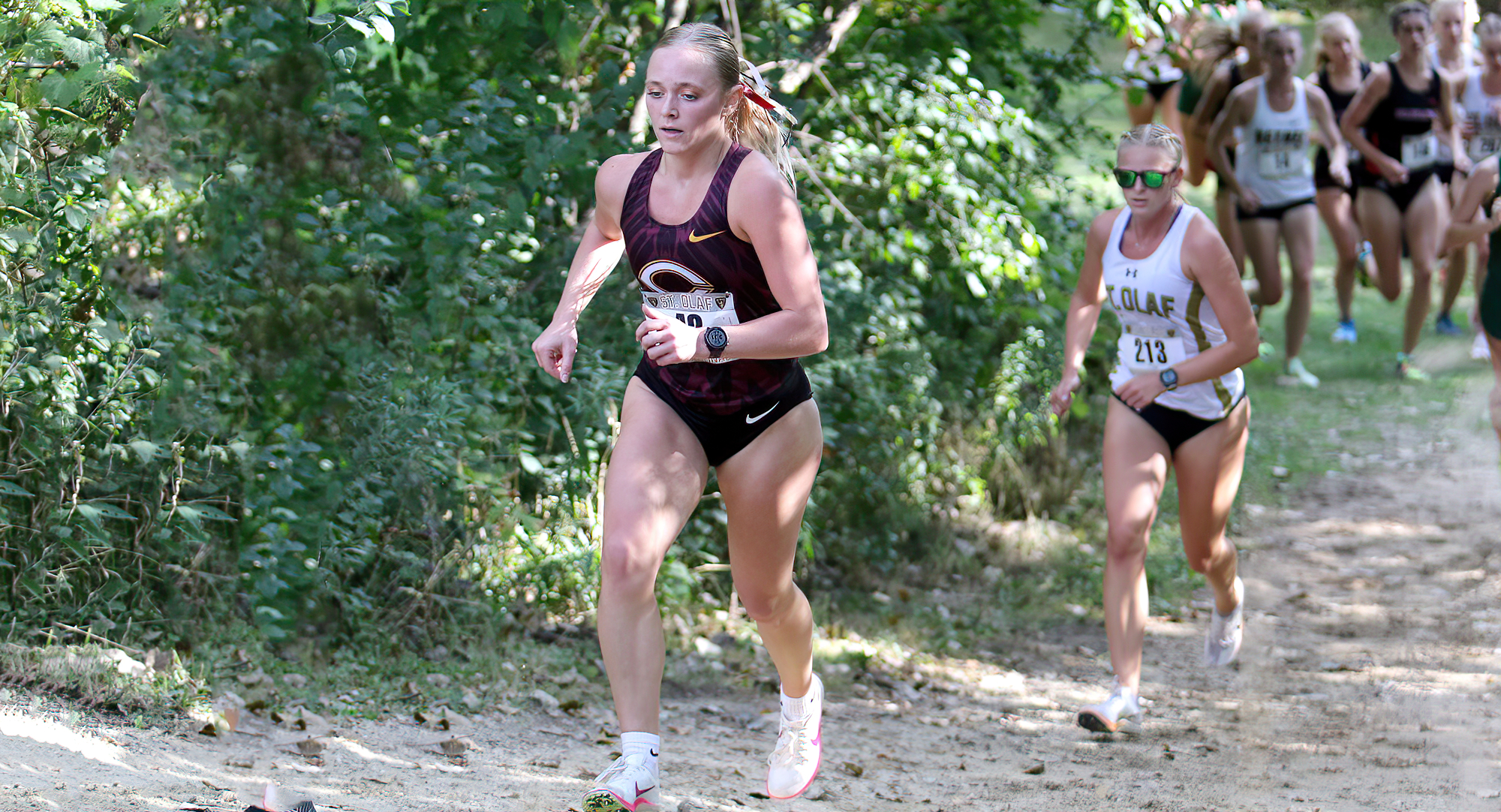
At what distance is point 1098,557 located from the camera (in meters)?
7.28

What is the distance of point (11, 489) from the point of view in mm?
4309

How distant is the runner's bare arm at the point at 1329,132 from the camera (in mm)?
9297

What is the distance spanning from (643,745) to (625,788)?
12 centimetres

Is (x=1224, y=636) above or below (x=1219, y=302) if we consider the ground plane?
below

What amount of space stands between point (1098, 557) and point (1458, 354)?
569cm

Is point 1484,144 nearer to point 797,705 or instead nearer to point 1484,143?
point 1484,143

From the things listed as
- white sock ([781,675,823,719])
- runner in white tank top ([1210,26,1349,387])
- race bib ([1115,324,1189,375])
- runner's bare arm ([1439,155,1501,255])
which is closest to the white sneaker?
runner in white tank top ([1210,26,1349,387])

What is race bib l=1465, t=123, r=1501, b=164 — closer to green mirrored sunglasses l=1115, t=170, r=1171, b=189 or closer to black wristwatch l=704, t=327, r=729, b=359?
green mirrored sunglasses l=1115, t=170, r=1171, b=189

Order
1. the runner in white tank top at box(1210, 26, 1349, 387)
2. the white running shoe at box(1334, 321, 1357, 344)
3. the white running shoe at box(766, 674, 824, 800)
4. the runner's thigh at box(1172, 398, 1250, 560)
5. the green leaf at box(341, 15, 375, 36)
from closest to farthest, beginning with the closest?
the green leaf at box(341, 15, 375, 36)
the white running shoe at box(766, 674, 824, 800)
the runner's thigh at box(1172, 398, 1250, 560)
the runner in white tank top at box(1210, 26, 1349, 387)
the white running shoe at box(1334, 321, 1357, 344)

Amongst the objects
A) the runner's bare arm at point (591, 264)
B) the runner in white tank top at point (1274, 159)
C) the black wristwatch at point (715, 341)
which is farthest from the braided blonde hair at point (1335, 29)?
the black wristwatch at point (715, 341)

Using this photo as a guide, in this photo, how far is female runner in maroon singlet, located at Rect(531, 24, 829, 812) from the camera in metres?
3.38

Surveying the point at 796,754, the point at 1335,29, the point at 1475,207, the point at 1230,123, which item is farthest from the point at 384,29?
the point at 1335,29

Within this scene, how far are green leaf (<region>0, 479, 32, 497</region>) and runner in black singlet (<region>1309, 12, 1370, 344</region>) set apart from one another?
817 centimetres

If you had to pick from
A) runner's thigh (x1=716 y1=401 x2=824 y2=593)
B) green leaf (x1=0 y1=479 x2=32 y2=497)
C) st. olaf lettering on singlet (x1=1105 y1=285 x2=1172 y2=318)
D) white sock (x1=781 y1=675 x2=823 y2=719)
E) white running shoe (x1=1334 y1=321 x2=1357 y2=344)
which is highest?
white running shoe (x1=1334 y1=321 x2=1357 y2=344)
